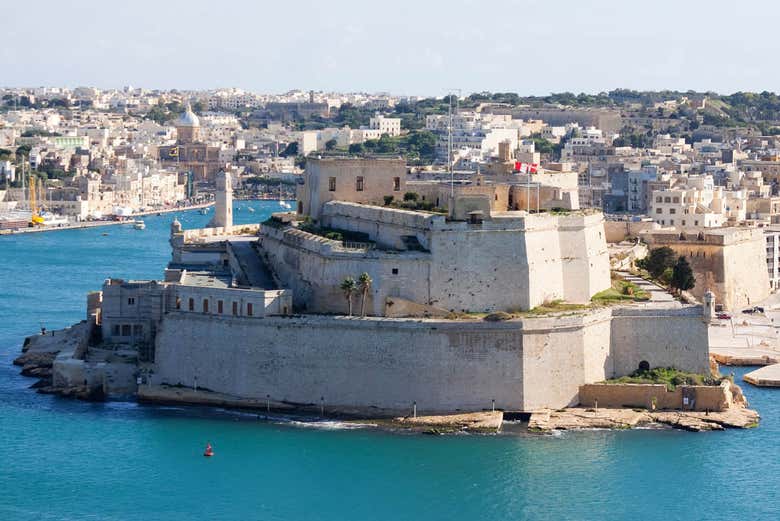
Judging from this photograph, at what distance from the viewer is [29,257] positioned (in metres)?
70.9

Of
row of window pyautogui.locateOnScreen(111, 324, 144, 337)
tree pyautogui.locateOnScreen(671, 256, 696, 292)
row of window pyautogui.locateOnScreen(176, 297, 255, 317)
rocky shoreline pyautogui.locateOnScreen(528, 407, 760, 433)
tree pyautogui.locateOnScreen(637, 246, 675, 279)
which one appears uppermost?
tree pyautogui.locateOnScreen(637, 246, 675, 279)

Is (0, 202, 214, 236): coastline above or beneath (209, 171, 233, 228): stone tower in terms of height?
beneath

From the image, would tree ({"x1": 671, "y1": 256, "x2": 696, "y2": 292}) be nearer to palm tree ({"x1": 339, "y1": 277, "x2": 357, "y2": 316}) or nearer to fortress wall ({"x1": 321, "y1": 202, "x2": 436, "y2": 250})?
fortress wall ({"x1": 321, "y1": 202, "x2": 436, "y2": 250})

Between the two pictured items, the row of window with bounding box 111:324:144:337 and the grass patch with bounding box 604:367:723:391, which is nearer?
the grass patch with bounding box 604:367:723:391

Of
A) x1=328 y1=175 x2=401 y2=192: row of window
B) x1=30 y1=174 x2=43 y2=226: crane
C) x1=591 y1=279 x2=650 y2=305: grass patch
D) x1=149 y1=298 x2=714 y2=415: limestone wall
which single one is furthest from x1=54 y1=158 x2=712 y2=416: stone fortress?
x1=30 y1=174 x2=43 y2=226: crane

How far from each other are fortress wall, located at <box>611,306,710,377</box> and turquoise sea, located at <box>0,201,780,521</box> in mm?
2038

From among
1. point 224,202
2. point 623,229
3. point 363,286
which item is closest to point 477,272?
point 363,286

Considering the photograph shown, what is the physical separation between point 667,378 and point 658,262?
32.7ft

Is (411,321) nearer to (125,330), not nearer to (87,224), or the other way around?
(125,330)

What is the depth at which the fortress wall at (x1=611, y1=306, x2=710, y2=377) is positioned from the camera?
120 ft

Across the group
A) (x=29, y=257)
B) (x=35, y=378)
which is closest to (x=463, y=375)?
(x=35, y=378)

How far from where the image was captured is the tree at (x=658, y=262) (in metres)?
45.3

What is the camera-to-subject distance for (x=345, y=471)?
32.0 meters

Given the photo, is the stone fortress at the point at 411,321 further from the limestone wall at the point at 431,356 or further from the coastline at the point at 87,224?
the coastline at the point at 87,224
